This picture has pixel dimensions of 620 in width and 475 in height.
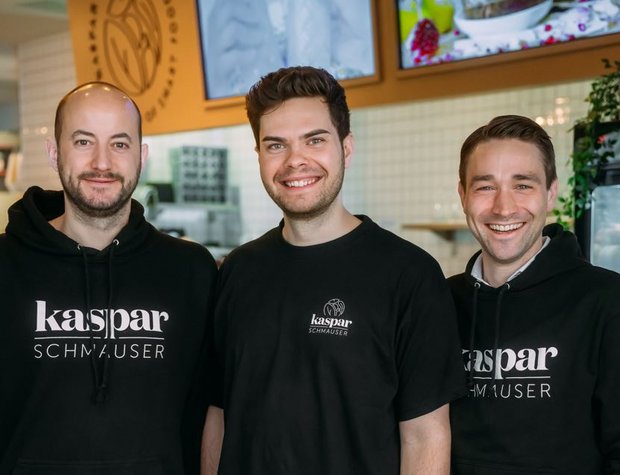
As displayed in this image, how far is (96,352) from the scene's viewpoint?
82.2 inches

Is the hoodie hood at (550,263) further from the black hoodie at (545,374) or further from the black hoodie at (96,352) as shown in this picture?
the black hoodie at (96,352)

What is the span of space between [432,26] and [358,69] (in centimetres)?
42

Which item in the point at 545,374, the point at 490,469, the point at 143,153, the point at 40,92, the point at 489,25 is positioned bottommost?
the point at 490,469

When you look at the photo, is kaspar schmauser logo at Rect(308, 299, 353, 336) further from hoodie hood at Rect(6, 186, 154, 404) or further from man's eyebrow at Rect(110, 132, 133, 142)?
man's eyebrow at Rect(110, 132, 133, 142)

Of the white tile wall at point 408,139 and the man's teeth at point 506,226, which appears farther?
the white tile wall at point 408,139

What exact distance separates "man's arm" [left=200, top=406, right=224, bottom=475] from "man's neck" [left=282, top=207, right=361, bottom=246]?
0.50 m

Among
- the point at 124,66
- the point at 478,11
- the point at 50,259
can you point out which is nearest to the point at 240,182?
the point at 124,66

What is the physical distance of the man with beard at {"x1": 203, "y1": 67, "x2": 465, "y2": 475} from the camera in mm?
1885

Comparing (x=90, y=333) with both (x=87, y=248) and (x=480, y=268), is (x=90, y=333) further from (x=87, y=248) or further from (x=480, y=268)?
(x=480, y=268)

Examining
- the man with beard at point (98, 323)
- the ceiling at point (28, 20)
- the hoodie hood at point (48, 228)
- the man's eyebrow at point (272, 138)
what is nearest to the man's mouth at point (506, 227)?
the man's eyebrow at point (272, 138)

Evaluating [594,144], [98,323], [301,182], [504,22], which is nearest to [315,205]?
[301,182]

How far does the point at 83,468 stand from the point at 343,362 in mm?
667

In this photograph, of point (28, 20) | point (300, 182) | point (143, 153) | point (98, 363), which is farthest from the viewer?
point (28, 20)

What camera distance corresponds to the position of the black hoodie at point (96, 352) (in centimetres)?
204
